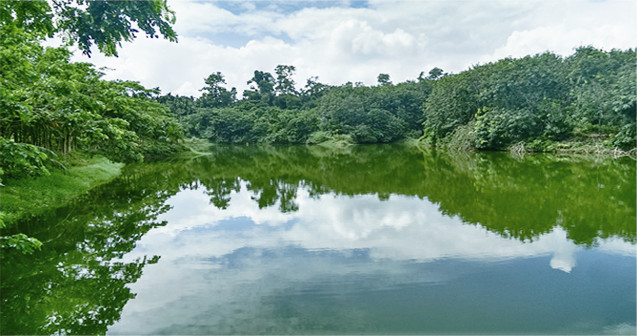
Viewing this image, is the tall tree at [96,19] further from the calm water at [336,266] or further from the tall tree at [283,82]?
the tall tree at [283,82]

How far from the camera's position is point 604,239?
235 inches

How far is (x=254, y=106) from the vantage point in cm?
6053

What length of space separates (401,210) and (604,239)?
362 centimetres

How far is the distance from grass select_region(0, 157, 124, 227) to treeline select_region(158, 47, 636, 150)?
1597cm

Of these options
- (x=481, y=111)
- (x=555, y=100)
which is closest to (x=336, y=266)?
→ (x=555, y=100)

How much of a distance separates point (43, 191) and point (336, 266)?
27.8 ft

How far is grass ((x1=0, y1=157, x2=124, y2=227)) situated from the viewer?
7.94 meters

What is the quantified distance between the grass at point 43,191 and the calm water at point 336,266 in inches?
27.4

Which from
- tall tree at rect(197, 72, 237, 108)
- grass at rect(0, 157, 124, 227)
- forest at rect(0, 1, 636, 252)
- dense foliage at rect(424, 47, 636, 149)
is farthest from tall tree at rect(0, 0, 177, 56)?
tall tree at rect(197, 72, 237, 108)

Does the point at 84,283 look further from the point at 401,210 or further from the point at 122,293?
the point at 401,210

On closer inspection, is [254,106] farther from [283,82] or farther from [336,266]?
[336,266]

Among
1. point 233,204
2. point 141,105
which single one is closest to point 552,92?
point 233,204

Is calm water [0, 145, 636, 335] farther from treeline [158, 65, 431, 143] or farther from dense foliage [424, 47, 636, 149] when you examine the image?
treeline [158, 65, 431, 143]

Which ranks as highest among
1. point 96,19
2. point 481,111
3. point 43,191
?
point 481,111
